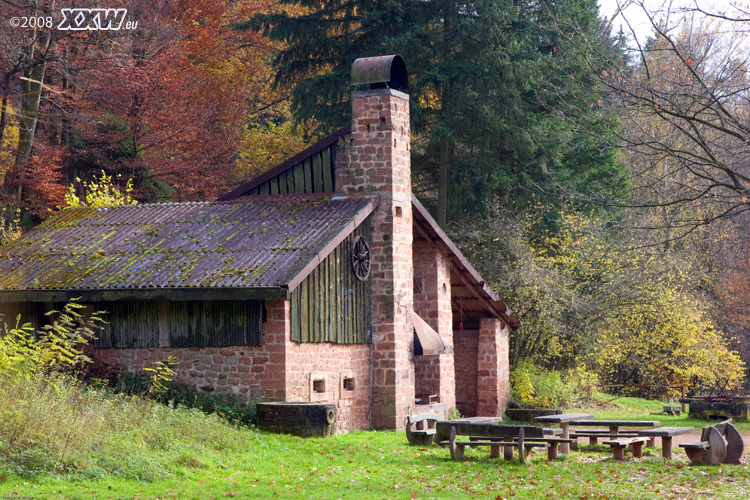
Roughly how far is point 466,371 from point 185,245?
890 cm

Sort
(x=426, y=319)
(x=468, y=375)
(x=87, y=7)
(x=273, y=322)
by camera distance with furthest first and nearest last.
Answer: (x=87, y=7) < (x=468, y=375) < (x=426, y=319) < (x=273, y=322)

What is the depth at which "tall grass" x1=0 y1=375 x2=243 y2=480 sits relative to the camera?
1103 cm

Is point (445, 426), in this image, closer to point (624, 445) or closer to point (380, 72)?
point (624, 445)

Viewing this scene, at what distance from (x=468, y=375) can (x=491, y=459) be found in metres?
9.57

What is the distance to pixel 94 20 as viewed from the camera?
1051 inches

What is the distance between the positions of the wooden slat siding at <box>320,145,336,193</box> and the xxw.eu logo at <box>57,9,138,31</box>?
9.79 m

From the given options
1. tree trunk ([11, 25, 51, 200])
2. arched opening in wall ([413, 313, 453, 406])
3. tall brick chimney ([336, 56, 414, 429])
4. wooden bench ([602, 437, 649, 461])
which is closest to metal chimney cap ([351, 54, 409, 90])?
tall brick chimney ([336, 56, 414, 429])

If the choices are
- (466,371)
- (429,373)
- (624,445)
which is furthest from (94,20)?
(624,445)

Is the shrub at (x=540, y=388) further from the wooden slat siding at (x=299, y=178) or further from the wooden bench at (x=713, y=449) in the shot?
the wooden bench at (x=713, y=449)

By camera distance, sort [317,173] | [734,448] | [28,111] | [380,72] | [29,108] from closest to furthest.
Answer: [734,448]
[380,72]
[317,173]
[28,111]
[29,108]

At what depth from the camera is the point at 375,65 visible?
18781 millimetres

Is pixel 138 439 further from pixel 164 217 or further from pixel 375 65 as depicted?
pixel 375 65

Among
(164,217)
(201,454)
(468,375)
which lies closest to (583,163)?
(468,375)

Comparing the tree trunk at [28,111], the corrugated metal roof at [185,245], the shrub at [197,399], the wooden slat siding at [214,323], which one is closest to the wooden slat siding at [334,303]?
the corrugated metal roof at [185,245]
